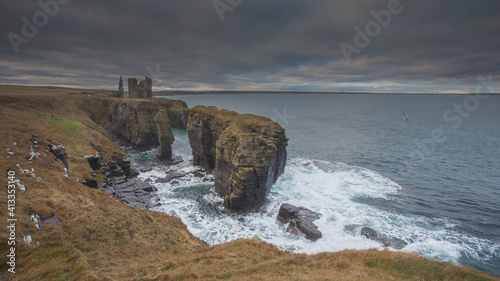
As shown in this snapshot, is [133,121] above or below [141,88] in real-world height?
below

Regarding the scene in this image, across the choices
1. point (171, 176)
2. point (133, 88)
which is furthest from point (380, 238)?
point (133, 88)

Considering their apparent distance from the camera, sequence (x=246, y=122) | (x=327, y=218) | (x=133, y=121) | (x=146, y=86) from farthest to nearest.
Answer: (x=146, y=86)
(x=133, y=121)
(x=246, y=122)
(x=327, y=218)

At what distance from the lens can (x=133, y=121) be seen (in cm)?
6372

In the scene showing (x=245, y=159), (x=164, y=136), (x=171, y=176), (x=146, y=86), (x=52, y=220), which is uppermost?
(x=146, y=86)

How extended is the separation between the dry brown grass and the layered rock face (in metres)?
11.6

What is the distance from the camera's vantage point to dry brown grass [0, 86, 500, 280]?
929 cm

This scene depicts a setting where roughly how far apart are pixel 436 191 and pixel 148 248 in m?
41.7

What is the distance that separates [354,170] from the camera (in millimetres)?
44281

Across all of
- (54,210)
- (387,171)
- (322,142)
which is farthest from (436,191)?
(54,210)

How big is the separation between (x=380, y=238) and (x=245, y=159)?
1743 cm

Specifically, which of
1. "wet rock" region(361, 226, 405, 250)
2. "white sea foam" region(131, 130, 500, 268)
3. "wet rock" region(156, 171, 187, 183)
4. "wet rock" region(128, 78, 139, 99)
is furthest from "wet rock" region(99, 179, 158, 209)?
"wet rock" region(128, 78, 139, 99)

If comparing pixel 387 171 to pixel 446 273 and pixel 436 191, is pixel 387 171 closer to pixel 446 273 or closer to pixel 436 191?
pixel 436 191

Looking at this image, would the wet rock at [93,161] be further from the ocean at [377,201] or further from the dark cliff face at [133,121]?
the dark cliff face at [133,121]

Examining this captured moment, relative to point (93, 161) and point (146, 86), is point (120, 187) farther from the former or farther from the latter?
point (146, 86)
